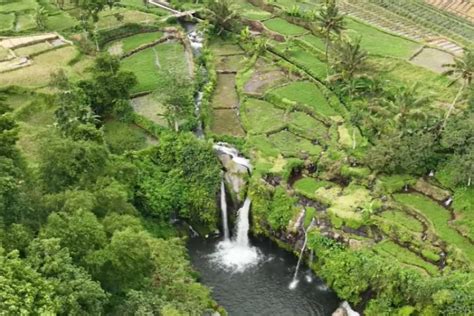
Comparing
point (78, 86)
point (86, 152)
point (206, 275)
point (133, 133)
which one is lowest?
point (206, 275)

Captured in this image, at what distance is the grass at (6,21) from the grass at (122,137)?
19.5 meters

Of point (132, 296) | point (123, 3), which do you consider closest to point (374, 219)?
point (132, 296)

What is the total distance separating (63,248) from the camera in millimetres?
21141

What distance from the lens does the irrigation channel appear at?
31.8m

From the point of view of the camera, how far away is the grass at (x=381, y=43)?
49.8 meters

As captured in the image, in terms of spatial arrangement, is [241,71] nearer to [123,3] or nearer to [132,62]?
[132,62]

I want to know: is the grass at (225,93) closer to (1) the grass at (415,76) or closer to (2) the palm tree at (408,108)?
(1) the grass at (415,76)

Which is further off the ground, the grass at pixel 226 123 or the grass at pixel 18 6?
the grass at pixel 18 6

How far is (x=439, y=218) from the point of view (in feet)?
111

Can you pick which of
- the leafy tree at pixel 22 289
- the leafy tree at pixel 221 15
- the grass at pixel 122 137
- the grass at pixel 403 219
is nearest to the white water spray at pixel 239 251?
the grass at pixel 403 219

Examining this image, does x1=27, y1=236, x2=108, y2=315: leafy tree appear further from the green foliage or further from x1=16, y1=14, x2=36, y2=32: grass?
x1=16, y1=14, x2=36, y2=32: grass

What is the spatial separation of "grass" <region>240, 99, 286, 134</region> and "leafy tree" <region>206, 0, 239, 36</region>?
1273cm

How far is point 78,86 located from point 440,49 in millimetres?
33646

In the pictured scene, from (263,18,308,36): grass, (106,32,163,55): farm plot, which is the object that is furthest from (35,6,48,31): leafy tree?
(263,18,308,36): grass
